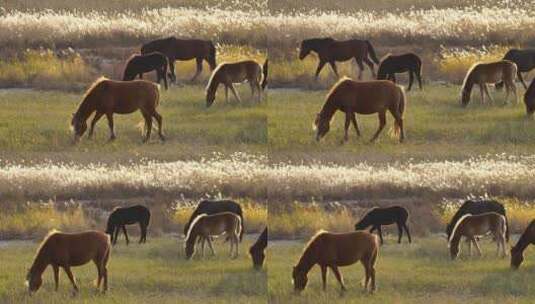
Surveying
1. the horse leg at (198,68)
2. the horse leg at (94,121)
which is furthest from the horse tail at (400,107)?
the horse leg at (94,121)

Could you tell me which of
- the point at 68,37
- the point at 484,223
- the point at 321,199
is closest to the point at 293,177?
the point at 321,199

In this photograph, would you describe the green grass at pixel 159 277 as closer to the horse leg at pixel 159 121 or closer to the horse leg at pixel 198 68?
the horse leg at pixel 159 121

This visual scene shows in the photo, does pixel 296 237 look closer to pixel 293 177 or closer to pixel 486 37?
pixel 293 177

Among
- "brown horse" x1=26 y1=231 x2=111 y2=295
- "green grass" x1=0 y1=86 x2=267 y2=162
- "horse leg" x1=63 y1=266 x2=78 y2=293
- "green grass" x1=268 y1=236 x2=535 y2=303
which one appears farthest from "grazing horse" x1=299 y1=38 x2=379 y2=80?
"horse leg" x1=63 y1=266 x2=78 y2=293

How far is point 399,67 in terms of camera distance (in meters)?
5.75

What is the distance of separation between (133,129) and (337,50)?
3.51 ft

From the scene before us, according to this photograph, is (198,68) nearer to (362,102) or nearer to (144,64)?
(144,64)

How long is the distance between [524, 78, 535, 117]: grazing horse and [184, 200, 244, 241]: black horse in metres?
1.48

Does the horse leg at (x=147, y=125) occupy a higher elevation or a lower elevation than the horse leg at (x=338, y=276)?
higher

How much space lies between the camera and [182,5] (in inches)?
226

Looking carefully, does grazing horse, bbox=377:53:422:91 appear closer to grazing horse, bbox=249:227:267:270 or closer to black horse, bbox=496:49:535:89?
black horse, bbox=496:49:535:89

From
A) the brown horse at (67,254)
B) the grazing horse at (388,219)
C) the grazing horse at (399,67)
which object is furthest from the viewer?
the grazing horse at (399,67)

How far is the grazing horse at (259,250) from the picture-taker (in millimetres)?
5660

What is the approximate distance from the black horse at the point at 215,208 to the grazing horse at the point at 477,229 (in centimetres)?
103
